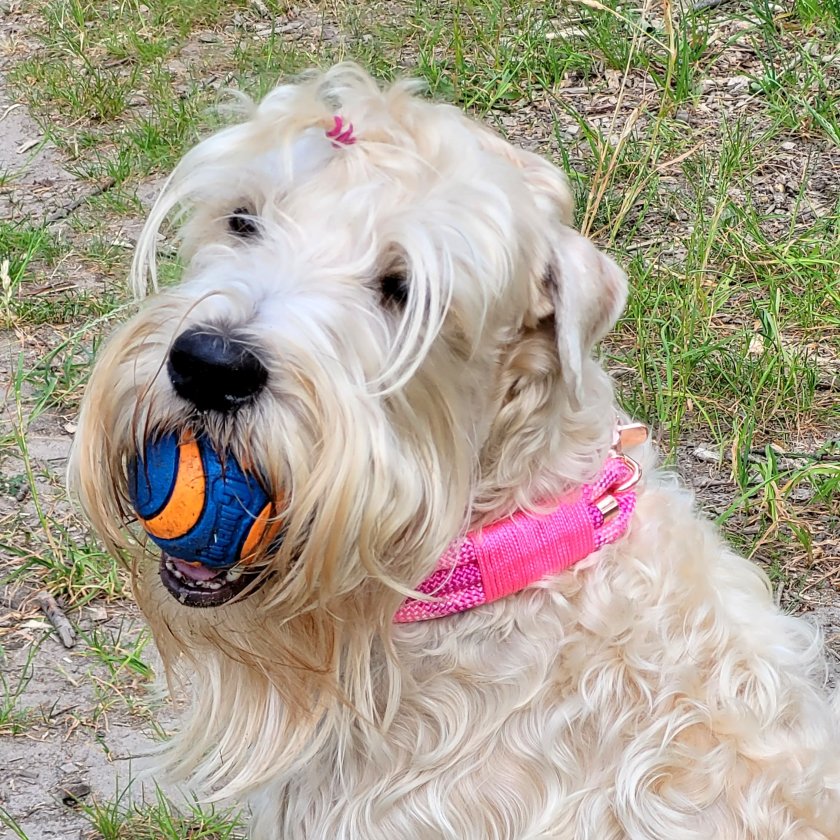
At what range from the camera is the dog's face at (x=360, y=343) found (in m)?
2.02

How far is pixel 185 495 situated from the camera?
2070 millimetres

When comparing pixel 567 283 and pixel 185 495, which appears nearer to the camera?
pixel 185 495

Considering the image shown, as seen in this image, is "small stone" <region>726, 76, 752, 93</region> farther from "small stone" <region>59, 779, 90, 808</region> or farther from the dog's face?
"small stone" <region>59, 779, 90, 808</region>

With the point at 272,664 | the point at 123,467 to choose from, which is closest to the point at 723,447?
Result: the point at 272,664

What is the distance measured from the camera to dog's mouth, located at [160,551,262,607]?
223 centimetres

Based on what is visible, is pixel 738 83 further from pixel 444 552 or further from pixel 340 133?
pixel 444 552

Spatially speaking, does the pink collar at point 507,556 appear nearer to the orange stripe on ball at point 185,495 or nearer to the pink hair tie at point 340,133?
the orange stripe on ball at point 185,495

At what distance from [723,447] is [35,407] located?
247 cm

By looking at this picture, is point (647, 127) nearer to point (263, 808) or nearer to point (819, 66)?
point (819, 66)

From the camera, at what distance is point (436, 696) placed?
237cm

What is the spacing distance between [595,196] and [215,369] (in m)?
3.08

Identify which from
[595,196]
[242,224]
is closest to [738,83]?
[595,196]

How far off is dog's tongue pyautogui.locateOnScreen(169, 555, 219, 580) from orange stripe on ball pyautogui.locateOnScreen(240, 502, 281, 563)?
13 centimetres

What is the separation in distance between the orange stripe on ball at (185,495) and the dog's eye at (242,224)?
0.51 meters
